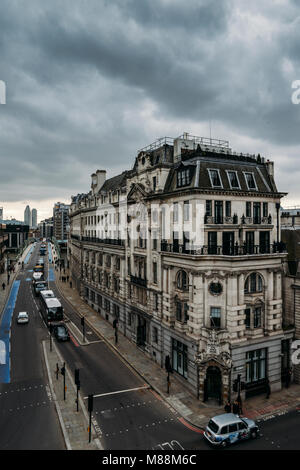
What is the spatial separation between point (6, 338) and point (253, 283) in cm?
3546

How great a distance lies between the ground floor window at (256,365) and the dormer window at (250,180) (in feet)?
56.9

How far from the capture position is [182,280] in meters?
34.8

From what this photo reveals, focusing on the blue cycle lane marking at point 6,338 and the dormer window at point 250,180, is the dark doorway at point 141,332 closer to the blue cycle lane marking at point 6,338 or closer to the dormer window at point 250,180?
the blue cycle lane marking at point 6,338

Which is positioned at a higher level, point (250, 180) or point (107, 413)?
point (250, 180)

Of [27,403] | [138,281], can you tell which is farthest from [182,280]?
[27,403]

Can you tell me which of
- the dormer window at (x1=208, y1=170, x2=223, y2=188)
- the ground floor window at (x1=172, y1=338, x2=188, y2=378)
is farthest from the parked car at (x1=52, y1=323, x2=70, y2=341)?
the dormer window at (x1=208, y1=170, x2=223, y2=188)

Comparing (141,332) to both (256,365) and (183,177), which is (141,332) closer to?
(256,365)

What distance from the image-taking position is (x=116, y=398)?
30906mm

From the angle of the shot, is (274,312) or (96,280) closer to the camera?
(274,312)

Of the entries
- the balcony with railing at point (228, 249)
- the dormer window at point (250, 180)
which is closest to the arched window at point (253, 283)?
the balcony with railing at point (228, 249)

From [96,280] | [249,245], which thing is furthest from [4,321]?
[249,245]

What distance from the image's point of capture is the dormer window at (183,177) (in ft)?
114
